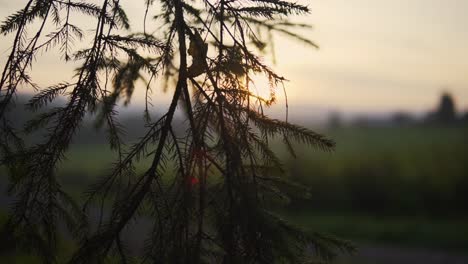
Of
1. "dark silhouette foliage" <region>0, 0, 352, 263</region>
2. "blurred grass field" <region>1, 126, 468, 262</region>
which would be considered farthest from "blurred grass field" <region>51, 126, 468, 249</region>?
"dark silhouette foliage" <region>0, 0, 352, 263</region>

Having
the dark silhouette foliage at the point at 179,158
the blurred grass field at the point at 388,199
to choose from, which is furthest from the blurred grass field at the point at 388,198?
the dark silhouette foliage at the point at 179,158

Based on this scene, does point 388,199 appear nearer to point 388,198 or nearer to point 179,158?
point 388,198

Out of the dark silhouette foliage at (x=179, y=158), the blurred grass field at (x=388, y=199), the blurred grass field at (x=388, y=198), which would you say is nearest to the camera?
the dark silhouette foliage at (x=179, y=158)

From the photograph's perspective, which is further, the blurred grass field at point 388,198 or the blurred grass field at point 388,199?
the blurred grass field at point 388,198

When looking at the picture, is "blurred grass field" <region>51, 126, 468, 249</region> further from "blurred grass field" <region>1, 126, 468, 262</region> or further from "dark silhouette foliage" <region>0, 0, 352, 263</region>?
"dark silhouette foliage" <region>0, 0, 352, 263</region>

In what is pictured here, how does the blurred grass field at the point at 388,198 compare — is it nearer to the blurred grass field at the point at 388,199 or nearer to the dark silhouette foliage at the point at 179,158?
the blurred grass field at the point at 388,199

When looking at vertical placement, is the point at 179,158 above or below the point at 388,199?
above

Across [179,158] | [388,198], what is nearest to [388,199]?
[388,198]

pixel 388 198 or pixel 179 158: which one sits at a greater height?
pixel 179 158

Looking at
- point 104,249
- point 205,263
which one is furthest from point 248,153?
point 104,249

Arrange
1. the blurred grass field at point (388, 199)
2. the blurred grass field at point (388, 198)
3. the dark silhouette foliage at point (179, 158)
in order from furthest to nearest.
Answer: the blurred grass field at point (388, 198)
the blurred grass field at point (388, 199)
the dark silhouette foliage at point (179, 158)

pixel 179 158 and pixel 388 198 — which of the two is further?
pixel 388 198

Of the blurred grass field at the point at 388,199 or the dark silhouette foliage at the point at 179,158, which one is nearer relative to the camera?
the dark silhouette foliage at the point at 179,158

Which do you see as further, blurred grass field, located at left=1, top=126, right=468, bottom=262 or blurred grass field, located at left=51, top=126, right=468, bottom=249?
blurred grass field, located at left=51, top=126, right=468, bottom=249
